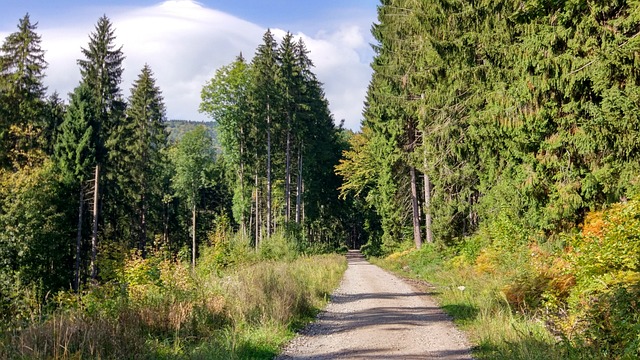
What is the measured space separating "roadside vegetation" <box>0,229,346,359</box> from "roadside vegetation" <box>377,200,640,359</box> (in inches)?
153

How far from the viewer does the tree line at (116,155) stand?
84.7 ft

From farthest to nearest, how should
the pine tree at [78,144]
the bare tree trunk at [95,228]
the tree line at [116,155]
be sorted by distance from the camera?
1. the pine tree at [78,144]
2. the bare tree trunk at [95,228]
3. the tree line at [116,155]

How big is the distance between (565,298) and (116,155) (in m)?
32.5

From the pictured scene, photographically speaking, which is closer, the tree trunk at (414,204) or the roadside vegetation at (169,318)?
the roadside vegetation at (169,318)

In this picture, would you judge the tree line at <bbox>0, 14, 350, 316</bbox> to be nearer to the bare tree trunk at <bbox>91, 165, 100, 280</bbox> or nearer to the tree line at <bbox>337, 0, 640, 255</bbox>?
the bare tree trunk at <bbox>91, 165, 100, 280</bbox>

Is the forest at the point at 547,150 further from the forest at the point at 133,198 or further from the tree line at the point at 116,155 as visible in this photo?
the tree line at the point at 116,155

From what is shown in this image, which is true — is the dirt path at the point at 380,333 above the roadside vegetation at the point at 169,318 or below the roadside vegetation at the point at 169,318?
below

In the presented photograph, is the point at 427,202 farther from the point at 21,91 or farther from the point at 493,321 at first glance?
the point at 21,91

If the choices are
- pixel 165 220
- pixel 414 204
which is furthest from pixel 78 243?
pixel 165 220

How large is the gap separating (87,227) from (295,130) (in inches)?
699

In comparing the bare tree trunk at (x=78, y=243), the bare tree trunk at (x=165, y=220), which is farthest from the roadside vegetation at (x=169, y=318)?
the bare tree trunk at (x=165, y=220)

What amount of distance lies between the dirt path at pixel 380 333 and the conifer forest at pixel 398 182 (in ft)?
1.81

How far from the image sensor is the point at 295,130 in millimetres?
38625

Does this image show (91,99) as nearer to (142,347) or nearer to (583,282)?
(142,347)
